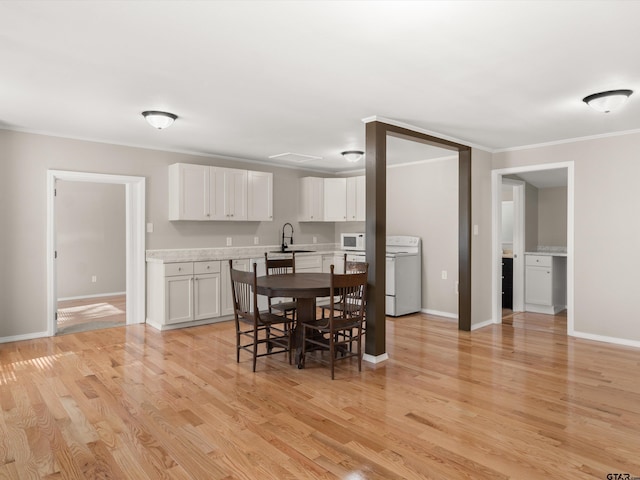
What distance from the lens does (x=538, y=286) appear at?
637cm

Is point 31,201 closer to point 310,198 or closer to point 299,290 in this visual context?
point 299,290

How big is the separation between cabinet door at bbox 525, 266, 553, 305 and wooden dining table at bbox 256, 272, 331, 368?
3772 millimetres

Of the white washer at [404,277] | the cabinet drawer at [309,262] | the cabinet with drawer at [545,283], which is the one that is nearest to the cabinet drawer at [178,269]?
the cabinet drawer at [309,262]

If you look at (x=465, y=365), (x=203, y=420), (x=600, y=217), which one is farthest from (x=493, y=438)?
(x=600, y=217)

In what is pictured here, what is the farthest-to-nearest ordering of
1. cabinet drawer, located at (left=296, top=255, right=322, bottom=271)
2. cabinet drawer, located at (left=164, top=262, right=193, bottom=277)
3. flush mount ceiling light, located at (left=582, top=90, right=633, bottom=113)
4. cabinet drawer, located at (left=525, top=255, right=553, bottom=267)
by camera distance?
cabinet drawer, located at (left=296, top=255, right=322, bottom=271), cabinet drawer, located at (left=525, top=255, right=553, bottom=267), cabinet drawer, located at (left=164, top=262, right=193, bottom=277), flush mount ceiling light, located at (left=582, top=90, right=633, bottom=113)

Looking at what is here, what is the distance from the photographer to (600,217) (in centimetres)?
479

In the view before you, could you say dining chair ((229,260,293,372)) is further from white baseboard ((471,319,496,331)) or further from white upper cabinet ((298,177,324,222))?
white upper cabinet ((298,177,324,222))

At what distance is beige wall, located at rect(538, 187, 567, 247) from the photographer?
22.6 feet

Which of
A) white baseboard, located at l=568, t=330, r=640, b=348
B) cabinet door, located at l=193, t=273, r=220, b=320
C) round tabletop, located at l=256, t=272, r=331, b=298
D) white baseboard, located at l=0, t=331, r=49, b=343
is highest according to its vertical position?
round tabletop, located at l=256, t=272, r=331, b=298

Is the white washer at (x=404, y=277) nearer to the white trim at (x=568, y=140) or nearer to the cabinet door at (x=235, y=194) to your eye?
the white trim at (x=568, y=140)

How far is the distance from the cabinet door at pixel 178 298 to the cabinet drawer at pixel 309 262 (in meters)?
1.75

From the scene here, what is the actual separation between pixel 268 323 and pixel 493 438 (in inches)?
79.8

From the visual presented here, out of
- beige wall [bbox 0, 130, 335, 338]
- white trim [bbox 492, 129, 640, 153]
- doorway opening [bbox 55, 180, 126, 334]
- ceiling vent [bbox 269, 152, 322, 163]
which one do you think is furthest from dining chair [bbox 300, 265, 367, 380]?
doorway opening [bbox 55, 180, 126, 334]

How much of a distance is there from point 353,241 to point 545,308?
3108 mm
